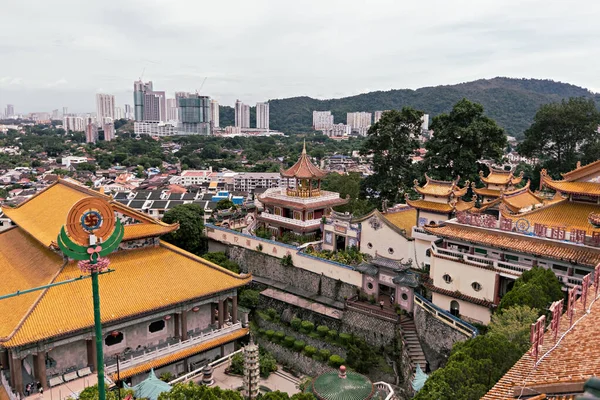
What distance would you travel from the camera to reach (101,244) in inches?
362

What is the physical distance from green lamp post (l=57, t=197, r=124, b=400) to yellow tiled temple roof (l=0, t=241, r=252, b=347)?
325 inches

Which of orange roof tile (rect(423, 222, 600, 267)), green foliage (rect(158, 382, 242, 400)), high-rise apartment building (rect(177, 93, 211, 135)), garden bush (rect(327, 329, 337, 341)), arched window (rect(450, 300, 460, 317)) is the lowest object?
garden bush (rect(327, 329, 337, 341))

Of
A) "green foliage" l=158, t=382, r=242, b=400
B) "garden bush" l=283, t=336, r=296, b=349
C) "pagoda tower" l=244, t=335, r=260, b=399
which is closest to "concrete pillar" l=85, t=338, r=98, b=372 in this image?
"pagoda tower" l=244, t=335, r=260, b=399

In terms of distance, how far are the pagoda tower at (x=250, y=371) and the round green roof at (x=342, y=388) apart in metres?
2.06

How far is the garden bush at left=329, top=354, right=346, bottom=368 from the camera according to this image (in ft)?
67.5

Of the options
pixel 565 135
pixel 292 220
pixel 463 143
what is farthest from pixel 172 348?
pixel 565 135

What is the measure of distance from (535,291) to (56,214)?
19.7m

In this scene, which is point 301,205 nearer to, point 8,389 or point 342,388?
point 342,388

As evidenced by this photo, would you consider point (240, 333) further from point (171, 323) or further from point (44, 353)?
point (44, 353)

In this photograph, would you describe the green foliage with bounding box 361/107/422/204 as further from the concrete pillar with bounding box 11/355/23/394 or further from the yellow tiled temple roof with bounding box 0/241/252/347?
the concrete pillar with bounding box 11/355/23/394

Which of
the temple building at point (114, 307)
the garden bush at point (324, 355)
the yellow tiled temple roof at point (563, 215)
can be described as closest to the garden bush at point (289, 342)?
the garden bush at point (324, 355)

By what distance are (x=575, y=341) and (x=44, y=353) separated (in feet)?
53.2

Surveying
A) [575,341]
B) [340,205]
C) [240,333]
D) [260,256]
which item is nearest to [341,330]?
[240,333]

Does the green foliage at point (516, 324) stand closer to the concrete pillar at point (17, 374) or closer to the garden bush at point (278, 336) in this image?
the garden bush at point (278, 336)
